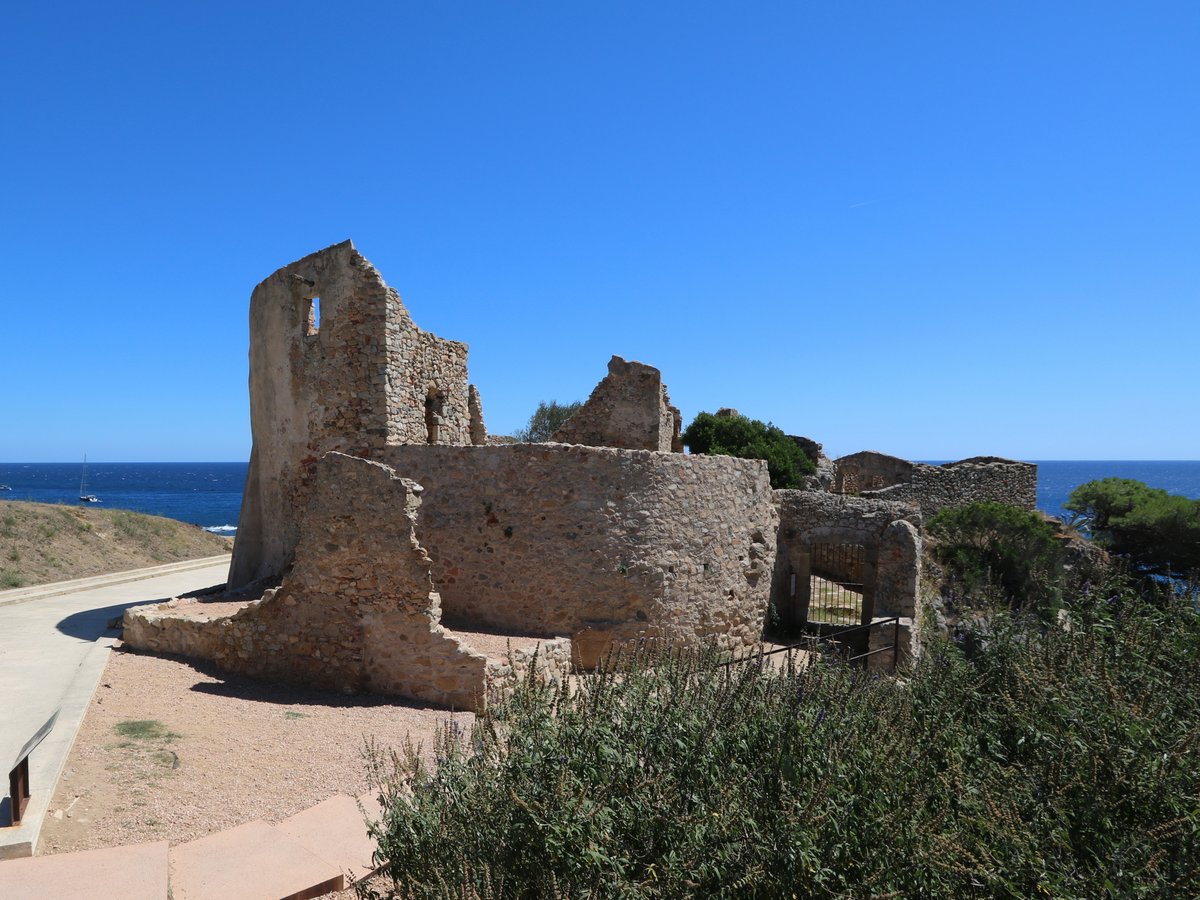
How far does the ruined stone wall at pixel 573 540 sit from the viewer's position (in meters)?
11.9

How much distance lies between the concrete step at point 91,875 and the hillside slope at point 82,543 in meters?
15.1

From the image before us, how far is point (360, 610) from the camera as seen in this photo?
9.83m

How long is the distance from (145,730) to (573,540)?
5883 mm

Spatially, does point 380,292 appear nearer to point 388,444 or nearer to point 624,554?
point 388,444

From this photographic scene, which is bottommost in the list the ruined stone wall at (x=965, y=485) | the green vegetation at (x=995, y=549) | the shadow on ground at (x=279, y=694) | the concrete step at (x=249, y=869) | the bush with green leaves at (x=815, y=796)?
the concrete step at (x=249, y=869)

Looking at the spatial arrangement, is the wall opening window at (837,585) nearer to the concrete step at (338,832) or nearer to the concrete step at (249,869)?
the concrete step at (338,832)

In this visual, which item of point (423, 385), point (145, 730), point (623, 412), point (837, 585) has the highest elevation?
point (623, 412)

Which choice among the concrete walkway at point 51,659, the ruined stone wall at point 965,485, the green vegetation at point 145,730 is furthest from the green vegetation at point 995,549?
the concrete walkway at point 51,659

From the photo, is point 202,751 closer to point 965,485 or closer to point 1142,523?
point 965,485

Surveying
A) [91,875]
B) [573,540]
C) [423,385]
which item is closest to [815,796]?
[91,875]

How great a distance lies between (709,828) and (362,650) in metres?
6.89

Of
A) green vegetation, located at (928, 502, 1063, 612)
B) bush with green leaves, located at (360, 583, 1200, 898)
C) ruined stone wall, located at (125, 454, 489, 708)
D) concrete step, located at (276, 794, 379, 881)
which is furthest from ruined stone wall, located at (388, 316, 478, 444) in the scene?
green vegetation, located at (928, 502, 1063, 612)

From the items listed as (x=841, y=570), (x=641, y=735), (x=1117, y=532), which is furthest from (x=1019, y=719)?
(x=1117, y=532)

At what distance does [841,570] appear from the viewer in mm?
21047
